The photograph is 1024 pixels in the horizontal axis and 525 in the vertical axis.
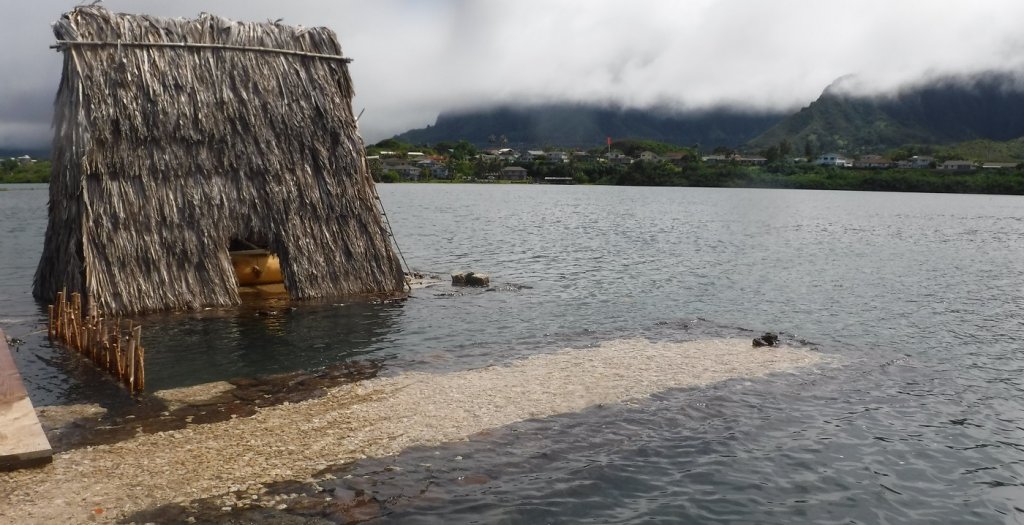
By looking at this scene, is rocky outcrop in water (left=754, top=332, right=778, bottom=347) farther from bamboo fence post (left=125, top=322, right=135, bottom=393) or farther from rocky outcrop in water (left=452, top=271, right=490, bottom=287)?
bamboo fence post (left=125, top=322, right=135, bottom=393)

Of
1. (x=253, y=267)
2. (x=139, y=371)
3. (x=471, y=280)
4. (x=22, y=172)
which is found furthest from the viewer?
(x=22, y=172)

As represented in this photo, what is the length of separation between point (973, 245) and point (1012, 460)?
43452 millimetres

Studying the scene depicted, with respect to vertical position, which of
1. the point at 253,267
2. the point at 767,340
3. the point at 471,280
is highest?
the point at 253,267

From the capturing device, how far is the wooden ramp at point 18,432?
10680 mm

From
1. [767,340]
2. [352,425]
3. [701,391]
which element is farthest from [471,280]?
[352,425]

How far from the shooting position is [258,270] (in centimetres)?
2462

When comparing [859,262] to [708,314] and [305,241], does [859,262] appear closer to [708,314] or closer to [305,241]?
[708,314]

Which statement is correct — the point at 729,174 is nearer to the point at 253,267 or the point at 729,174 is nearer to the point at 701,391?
the point at 253,267

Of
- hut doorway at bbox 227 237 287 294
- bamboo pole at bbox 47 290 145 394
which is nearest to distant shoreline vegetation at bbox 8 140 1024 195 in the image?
hut doorway at bbox 227 237 287 294

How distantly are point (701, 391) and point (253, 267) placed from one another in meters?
15.3

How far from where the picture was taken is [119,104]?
19.9 metres

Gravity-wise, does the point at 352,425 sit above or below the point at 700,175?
below

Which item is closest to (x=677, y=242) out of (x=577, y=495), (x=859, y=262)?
(x=859, y=262)

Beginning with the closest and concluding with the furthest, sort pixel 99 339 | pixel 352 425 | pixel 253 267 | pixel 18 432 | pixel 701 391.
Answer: pixel 18 432, pixel 352 425, pixel 701 391, pixel 99 339, pixel 253 267
